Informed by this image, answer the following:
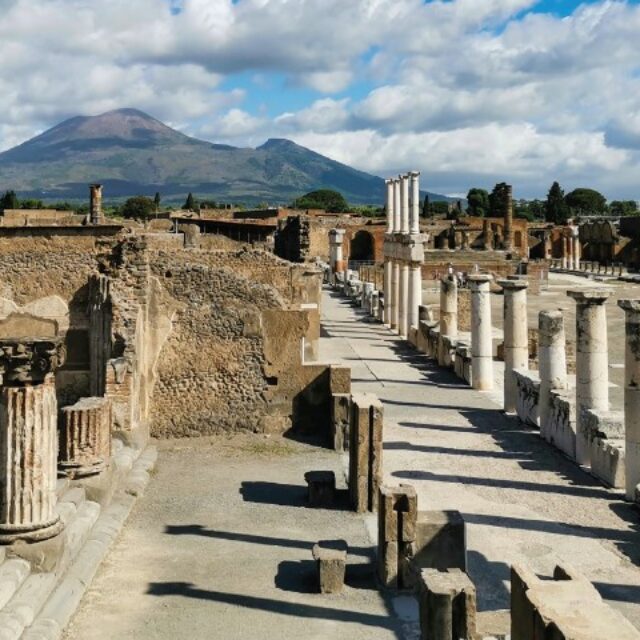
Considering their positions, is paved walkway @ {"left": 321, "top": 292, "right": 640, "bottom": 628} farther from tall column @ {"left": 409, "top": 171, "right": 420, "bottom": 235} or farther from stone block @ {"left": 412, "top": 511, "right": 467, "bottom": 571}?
tall column @ {"left": 409, "top": 171, "right": 420, "bottom": 235}

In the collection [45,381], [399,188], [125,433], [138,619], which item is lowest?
[138,619]

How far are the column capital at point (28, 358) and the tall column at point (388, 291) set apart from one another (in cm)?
2090

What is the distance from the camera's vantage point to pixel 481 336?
56.7 ft

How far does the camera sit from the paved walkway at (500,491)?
26.2 ft

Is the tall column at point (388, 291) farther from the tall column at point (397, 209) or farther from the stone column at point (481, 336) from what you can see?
the stone column at point (481, 336)

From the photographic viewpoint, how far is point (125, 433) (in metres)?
11.7

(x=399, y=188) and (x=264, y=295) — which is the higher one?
(x=399, y=188)

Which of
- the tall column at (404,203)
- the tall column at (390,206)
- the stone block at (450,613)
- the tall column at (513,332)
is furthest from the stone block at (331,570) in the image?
the tall column at (390,206)

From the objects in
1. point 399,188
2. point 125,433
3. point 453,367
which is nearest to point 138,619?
point 125,433

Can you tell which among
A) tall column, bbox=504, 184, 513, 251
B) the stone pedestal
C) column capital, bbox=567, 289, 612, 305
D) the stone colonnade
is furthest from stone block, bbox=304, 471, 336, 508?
tall column, bbox=504, 184, 513, 251

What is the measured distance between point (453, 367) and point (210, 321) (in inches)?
316

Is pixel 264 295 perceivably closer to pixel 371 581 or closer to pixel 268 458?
pixel 268 458

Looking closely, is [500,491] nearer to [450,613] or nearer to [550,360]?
[550,360]

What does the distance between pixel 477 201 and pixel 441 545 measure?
Answer: 352 ft
